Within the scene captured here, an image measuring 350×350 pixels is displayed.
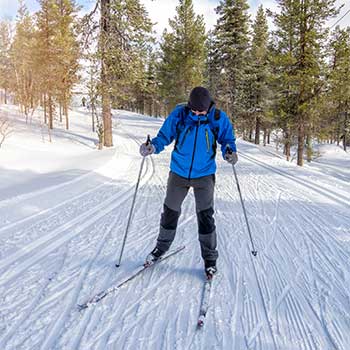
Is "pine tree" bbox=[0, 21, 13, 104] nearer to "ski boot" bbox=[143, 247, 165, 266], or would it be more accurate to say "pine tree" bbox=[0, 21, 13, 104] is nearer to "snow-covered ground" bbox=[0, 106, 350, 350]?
"snow-covered ground" bbox=[0, 106, 350, 350]

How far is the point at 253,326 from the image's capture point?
2.34 meters

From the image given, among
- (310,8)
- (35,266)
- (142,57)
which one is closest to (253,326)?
(35,266)

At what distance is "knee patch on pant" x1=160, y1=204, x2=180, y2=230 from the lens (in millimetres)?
3123

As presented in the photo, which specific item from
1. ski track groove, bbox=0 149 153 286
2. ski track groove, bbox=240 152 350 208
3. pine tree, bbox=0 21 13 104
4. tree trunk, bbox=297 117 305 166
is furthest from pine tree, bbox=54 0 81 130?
pine tree, bbox=0 21 13 104

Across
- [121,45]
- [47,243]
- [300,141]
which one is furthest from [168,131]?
[300,141]

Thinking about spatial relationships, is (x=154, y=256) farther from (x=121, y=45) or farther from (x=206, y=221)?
(x=121, y=45)

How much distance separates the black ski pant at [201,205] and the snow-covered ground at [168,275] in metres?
0.37

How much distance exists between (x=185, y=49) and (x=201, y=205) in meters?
28.8

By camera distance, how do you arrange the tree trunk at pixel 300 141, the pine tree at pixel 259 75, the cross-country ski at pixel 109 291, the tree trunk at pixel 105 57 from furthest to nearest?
the pine tree at pixel 259 75 < the tree trunk at pixel 300 141 < the tree trunk at pixel 105 57 < the cross-country ski at pixel 109 291

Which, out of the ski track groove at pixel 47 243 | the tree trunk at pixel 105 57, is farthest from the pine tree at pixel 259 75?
the ski track groove at pixel 47 243

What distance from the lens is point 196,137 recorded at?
2947 mm

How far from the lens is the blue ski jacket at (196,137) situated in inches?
116

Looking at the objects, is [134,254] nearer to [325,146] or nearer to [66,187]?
[66,187]

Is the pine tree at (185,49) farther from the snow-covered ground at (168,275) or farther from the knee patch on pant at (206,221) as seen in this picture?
the knee patch on pant at (206,221)
